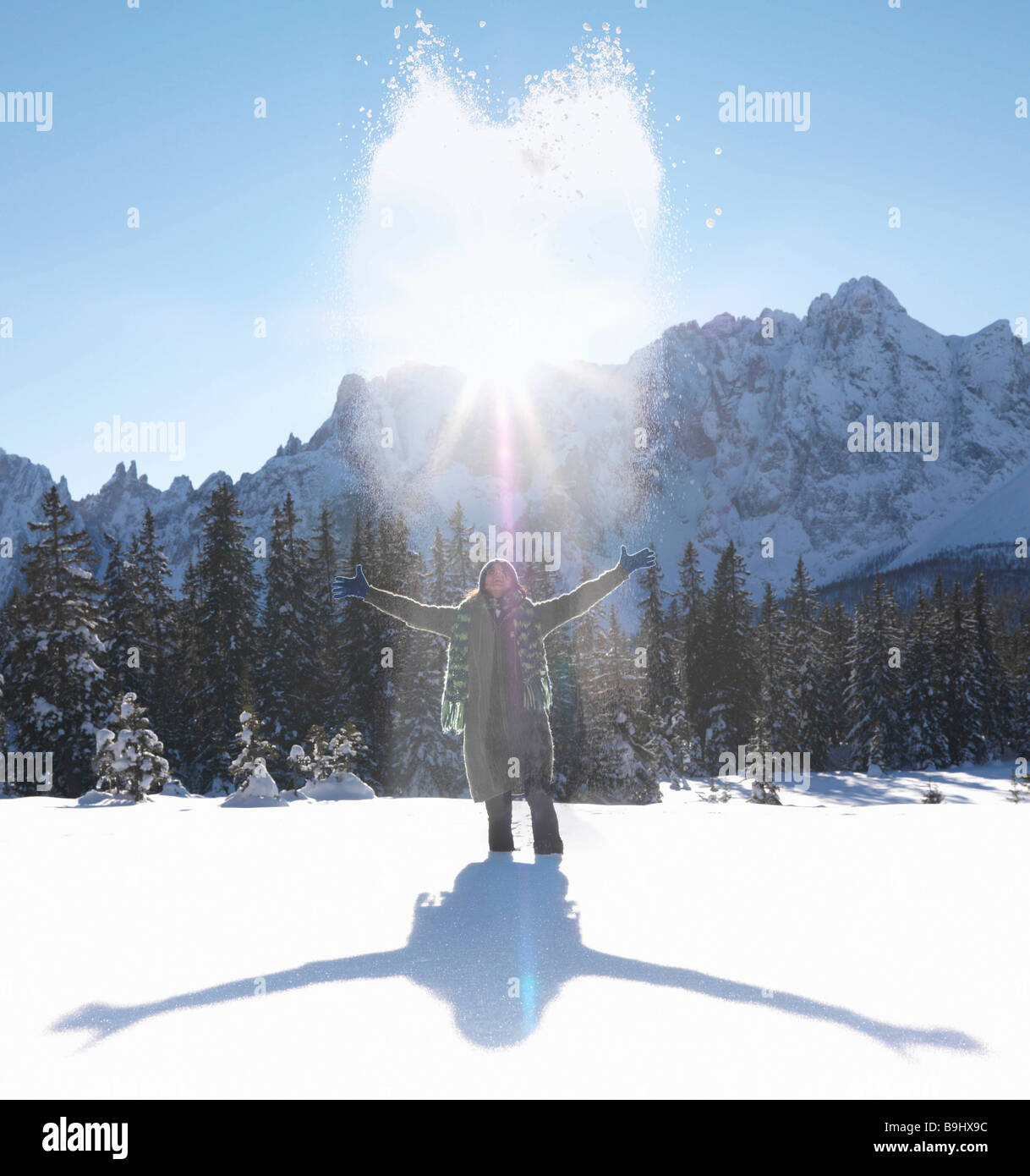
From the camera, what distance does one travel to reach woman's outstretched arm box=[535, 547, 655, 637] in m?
5.51

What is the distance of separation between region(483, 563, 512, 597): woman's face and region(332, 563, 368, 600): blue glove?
0.94m

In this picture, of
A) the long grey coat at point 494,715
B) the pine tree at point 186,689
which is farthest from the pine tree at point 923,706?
the long grey coat at point 494,715

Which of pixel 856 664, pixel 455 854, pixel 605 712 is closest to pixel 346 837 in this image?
pixel 455 854

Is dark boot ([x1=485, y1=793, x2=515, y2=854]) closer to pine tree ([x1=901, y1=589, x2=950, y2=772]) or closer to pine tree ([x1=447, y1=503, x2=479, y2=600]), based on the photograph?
pine tree ([x1=447, y1=503, x2=479, y2=600])

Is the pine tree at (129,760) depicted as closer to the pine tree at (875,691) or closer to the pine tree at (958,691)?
the pine tree at (875,691)

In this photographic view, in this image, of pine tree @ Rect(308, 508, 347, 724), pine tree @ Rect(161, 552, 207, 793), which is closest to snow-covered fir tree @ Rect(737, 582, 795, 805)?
A: pine tree @ Rect(308, 508, 347, 724)

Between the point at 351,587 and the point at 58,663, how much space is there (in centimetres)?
2047

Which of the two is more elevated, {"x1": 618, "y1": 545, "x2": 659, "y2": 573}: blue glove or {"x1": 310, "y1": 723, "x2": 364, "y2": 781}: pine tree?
{"x1": 618, "y1": 545, "x2": 659, "y2": 573}: blue glove

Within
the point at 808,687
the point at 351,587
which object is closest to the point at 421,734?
the point at 351,587

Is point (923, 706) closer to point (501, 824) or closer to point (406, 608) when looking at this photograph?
point (501, 824)

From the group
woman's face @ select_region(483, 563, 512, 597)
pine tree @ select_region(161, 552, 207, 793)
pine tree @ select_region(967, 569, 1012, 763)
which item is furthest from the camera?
pine tree @ select_region(967, 569, 1012, 763)

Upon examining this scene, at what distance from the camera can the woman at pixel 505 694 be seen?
5207 mm
